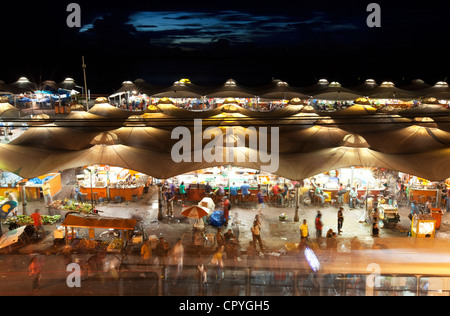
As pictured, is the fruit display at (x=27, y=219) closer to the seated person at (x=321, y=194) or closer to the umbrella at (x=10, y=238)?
the umbrella at (x=10, y=238)

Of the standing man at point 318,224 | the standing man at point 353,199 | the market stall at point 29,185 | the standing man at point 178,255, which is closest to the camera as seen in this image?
the standing man at point 178,255

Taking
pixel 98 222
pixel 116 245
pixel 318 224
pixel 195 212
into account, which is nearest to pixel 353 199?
pixel 318 224

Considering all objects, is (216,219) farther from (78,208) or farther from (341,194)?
(341,194)

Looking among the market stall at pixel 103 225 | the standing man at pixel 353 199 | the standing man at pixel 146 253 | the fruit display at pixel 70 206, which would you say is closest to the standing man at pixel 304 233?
the standing man at pixel 353 199

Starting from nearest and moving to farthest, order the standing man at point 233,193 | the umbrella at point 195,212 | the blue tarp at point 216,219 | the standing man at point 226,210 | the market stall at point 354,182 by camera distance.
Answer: the umbrella at point 195,212 → the blue tarp at point 216,219 → the standing man at point 226,210 → the standing man at point 233,193 → the market stall at point 354,182

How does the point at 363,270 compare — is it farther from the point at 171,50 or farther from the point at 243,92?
the point at 171,50

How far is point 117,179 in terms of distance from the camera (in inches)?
658

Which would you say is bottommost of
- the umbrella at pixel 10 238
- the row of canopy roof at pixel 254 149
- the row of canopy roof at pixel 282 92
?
the umbrella at pixel 10 238

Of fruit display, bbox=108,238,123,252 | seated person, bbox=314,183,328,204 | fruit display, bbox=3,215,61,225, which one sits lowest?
fruit display, bbox=108,238,123,252

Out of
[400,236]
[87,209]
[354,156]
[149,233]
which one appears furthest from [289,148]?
[87,209]

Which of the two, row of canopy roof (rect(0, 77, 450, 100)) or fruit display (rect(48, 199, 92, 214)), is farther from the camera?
row of canopy roof (rect(0, 77, 450, 100))

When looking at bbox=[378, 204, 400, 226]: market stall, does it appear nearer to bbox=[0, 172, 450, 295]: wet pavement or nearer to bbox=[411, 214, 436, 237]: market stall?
bbox=[0, 172, 450, 295]: wet pavement

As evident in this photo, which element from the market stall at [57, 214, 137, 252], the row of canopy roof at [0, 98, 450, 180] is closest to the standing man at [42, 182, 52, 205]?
the row of canopy roof at [0, 98, 450, 180]

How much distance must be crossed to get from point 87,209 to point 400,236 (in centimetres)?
1108
